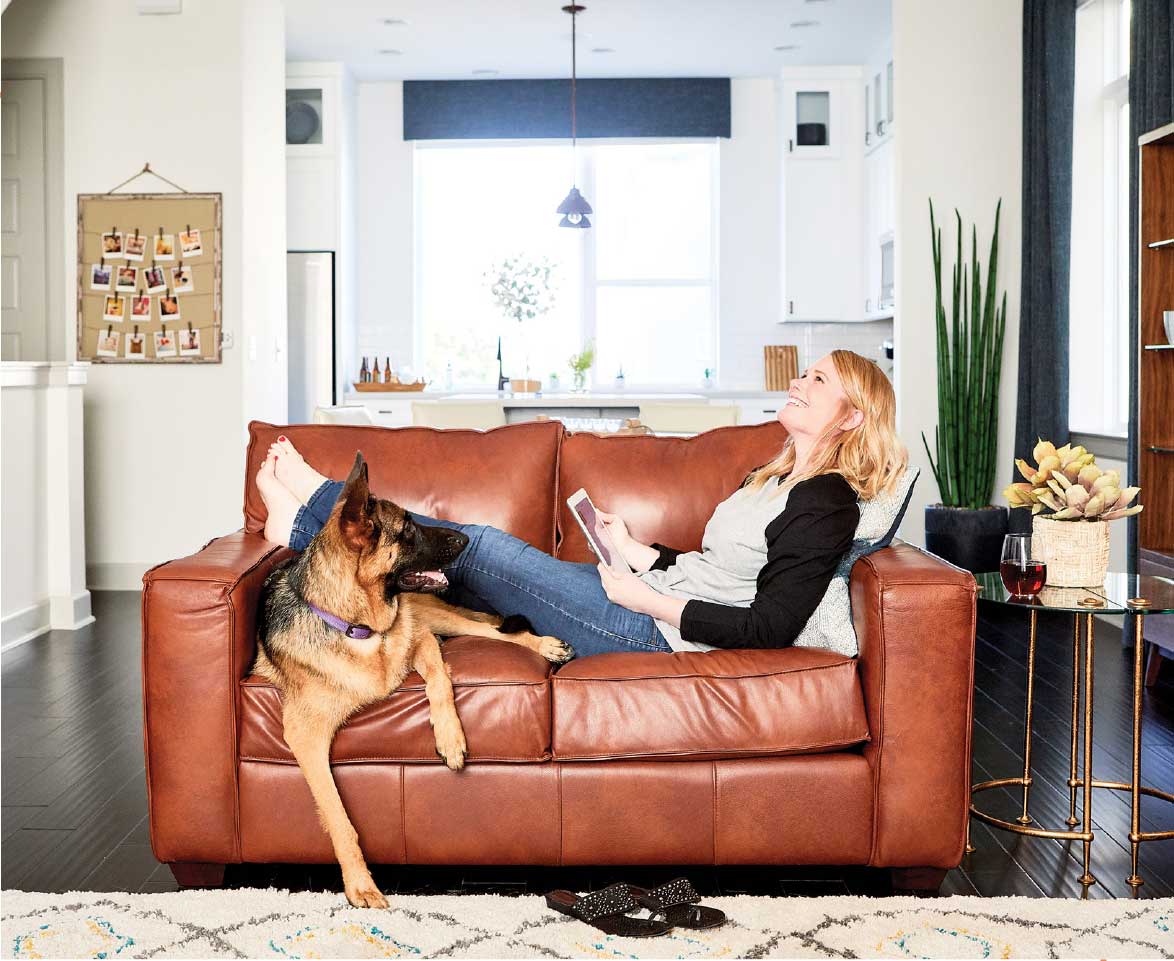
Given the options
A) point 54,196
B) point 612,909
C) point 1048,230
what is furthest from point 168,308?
point 612,909

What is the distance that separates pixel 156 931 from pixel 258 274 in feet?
14.4

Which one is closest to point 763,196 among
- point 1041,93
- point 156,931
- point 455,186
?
point 455,186

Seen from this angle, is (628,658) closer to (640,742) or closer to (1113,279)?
(640,742)

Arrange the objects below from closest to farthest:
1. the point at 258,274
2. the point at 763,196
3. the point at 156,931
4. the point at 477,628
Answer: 1. the point at 156,931
2. the point at 477,628
3. the point at 258,274
4. the point at 763,196

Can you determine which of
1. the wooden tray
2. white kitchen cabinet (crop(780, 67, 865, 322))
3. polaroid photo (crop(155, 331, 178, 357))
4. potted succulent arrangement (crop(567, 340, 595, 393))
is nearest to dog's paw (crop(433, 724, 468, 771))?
polaroid photo (crop(155, 331, 178, 357))

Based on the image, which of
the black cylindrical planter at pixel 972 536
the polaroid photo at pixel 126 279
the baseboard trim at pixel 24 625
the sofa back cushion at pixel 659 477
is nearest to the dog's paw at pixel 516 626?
the sofa back cushion at pixel 659 477

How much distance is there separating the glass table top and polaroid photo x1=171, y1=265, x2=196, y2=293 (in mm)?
4301

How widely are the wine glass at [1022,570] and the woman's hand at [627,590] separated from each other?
702 mm

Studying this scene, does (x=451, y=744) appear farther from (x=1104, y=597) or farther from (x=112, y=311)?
(x=112, y=311)

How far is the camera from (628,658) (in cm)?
234

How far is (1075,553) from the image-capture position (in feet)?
8.15

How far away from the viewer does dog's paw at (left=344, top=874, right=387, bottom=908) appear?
2.13 meters

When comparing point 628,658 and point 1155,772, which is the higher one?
point 628,658

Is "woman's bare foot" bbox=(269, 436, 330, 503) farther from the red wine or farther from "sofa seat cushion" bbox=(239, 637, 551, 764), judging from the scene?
the red wine
